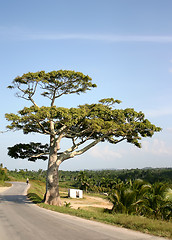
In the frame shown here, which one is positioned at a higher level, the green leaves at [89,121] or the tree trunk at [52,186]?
the green leaves at [89,121]

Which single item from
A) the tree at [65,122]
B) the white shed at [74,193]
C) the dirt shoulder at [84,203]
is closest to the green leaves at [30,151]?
the tree at [65,122]

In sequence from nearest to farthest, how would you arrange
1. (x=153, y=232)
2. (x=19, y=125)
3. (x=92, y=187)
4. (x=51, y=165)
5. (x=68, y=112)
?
1. (x=153, y=232)
2. (x=68, y=112)
3. (x=19, y=125)
4. (x=51, y=165)
5. (x=92, y=187)

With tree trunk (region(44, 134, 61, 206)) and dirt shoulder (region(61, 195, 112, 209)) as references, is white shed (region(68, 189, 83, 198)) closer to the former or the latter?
dirt shoulder (region(61, 195, 112, 209))

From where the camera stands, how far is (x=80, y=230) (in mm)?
9641

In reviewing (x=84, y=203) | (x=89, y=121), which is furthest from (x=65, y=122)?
(x=84, y=203)

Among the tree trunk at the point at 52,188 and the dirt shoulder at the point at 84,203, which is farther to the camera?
the dirt shoulder at the point at 84,203

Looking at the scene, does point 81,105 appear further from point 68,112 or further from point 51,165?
point 51,165

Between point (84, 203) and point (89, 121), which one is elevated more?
point (89, 121)

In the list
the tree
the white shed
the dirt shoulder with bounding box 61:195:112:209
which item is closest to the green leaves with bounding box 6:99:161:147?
→ the tree

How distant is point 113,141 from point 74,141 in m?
4.34

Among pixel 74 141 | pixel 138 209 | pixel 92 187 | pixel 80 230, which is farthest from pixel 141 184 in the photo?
pixel 92 187

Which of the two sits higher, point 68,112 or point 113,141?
point 68,112

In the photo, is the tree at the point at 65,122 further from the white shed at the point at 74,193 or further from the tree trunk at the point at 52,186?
the white shed at the point at 74,193

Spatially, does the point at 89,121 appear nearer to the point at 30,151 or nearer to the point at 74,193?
the point at 30,151
